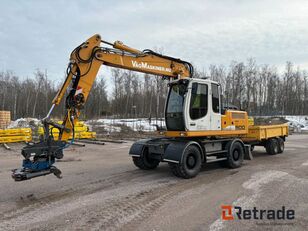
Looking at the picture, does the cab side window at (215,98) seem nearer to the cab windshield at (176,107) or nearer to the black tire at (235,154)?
the cab windshield at (176,107)

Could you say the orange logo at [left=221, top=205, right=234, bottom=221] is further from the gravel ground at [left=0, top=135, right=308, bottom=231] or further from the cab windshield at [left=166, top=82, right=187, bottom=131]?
the cab windshield at [left=166, top=82, right=187, bottom=131]

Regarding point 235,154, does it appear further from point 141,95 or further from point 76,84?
point 141,95

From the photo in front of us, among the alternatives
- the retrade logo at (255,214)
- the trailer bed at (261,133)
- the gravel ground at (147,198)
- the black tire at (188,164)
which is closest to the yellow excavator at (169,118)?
the black tire at (188,164)

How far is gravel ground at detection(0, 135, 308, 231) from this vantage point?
4312 millimetres

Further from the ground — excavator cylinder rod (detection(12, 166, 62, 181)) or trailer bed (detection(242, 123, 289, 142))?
trailer bed (detection(242, 123, 289, 142))

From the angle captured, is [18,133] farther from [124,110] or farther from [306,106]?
[306,106]

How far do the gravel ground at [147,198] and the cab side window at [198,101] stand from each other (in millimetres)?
1953

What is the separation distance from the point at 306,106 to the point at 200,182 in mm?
68482

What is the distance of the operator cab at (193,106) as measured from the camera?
7730 mm

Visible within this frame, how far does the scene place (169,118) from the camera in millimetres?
8305

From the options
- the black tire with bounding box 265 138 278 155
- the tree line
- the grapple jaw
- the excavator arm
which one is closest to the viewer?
the grapple jaw

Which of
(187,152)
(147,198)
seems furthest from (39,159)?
(187,152)

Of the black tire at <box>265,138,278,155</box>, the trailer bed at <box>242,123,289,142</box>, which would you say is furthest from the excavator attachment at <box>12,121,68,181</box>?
the black tire at <box>265,138,278,155</box>

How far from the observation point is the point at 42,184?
671 centimetres
